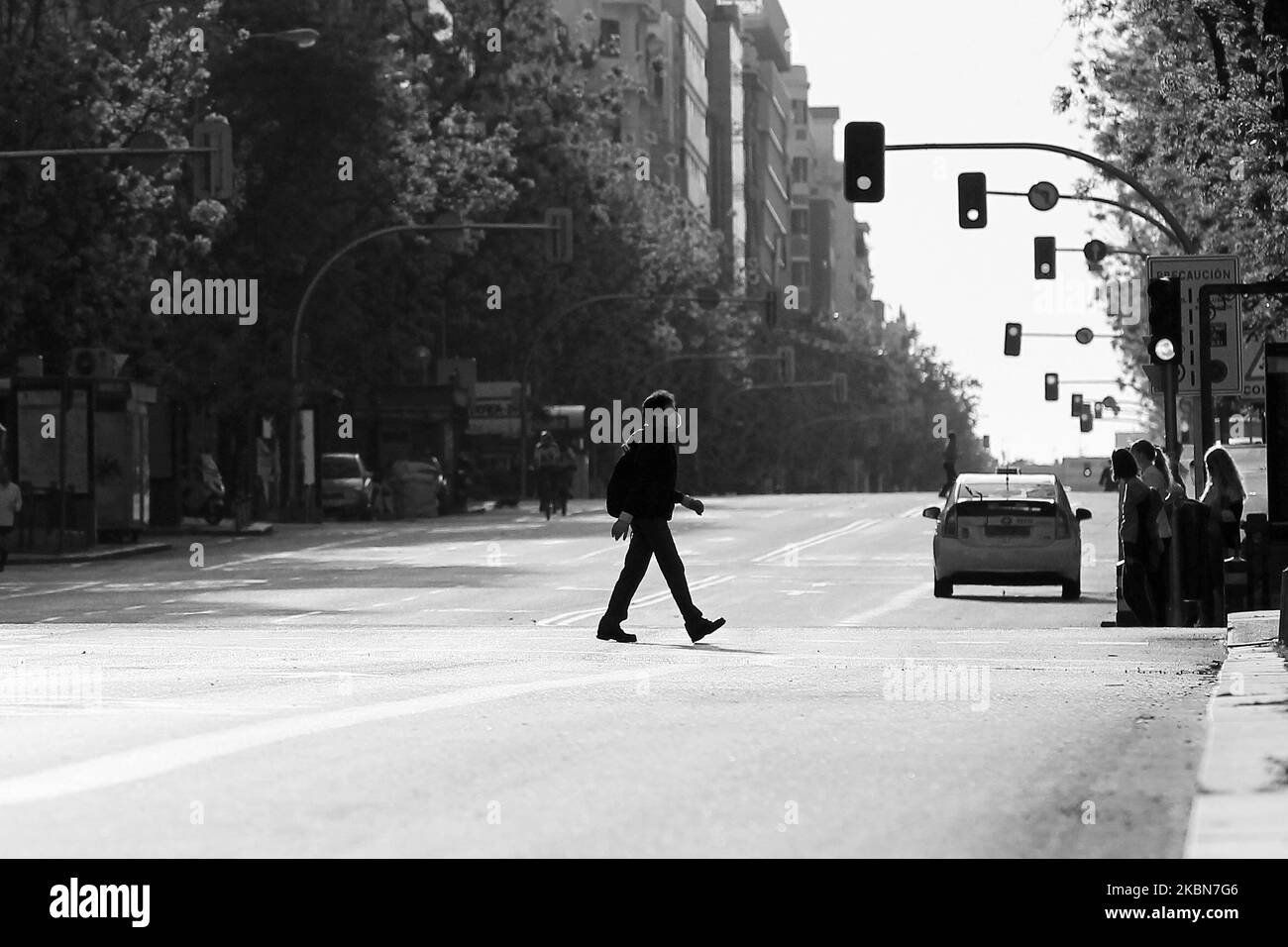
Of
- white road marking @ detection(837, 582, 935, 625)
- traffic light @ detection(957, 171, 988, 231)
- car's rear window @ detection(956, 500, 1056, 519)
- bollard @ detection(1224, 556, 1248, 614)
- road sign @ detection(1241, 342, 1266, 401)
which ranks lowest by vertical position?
white road marking @ detection(837, 582, 935, 625)

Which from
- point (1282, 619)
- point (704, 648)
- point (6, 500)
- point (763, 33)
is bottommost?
point (704, 648)

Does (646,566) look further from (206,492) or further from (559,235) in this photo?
(206,492)

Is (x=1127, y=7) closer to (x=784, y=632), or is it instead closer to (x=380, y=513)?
(x=784, y=632)

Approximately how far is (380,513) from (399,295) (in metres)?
5.07

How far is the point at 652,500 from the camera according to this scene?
61.8 feet

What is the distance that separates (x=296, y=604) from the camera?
26844mm

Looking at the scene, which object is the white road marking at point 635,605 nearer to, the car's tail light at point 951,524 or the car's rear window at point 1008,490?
the car's tail light at point 951,524

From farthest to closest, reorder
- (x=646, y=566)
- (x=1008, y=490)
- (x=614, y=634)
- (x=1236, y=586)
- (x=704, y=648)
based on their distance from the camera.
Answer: (x=1008, y=490) → (x=1236, y=586) → (x=614, y=634) → (x=646, y=566) → (x=704, y=648)

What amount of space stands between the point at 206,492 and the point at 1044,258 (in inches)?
713

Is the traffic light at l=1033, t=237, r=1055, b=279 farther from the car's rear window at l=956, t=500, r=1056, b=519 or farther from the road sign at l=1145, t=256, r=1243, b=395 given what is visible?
the road sign at l=1145, t=256, r=1243, b=395

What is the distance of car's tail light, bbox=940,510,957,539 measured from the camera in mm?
29172

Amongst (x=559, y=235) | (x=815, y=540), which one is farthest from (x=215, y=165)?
(x=559, y=235)

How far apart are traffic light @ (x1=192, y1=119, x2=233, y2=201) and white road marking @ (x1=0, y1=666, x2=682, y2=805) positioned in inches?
839

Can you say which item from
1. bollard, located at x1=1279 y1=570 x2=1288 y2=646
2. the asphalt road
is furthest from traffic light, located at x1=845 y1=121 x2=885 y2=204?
bollard, located at x1=1279 y1=570 x2=1288 y2=646
